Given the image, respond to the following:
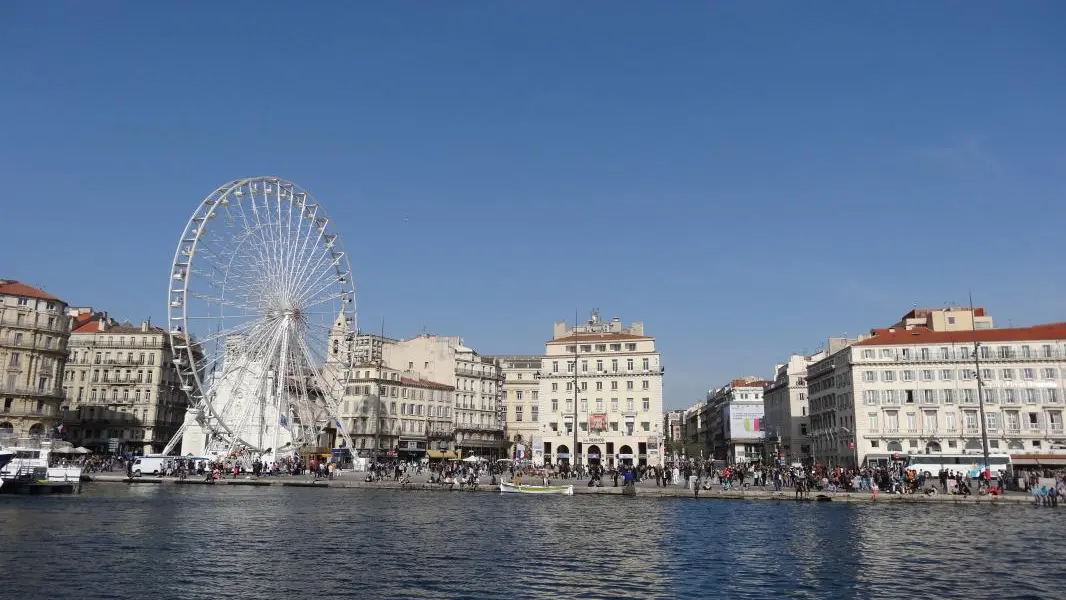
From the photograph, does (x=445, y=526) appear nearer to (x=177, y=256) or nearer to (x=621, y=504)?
(x=621, y=504)

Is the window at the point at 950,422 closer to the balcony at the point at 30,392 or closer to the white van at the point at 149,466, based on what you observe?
the white van at the point at 149,466

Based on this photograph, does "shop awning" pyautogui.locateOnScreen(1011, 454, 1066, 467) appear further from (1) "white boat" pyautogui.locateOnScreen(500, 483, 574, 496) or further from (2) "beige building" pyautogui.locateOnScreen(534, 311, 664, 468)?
(1) "white boat" pyautogui.locateOnScreen(500, 483, 574, 496)

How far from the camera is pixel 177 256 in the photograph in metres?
65.4

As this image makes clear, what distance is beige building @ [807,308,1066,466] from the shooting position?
8325cm

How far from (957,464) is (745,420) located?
87590mm

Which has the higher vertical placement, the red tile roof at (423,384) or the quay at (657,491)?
the red tile roof at (423,384)

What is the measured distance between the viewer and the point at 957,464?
71.7 meters

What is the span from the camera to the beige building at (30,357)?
284 feet

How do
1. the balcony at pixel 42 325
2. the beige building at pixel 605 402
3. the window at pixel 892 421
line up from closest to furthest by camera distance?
the balcony at pixel 42 325
the window at pixel 892 421
the beige building at pixel 605 402

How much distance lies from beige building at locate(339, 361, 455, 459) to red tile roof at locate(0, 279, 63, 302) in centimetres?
3636

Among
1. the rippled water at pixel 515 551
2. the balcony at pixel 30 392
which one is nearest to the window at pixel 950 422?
the rippled water at pixel 515 551

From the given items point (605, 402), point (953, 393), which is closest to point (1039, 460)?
point (953, 393)

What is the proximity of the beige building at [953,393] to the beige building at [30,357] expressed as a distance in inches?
3386

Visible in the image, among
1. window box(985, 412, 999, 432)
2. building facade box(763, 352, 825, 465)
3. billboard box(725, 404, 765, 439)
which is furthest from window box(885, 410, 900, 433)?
billboard box(725, 404, 765, 439)
